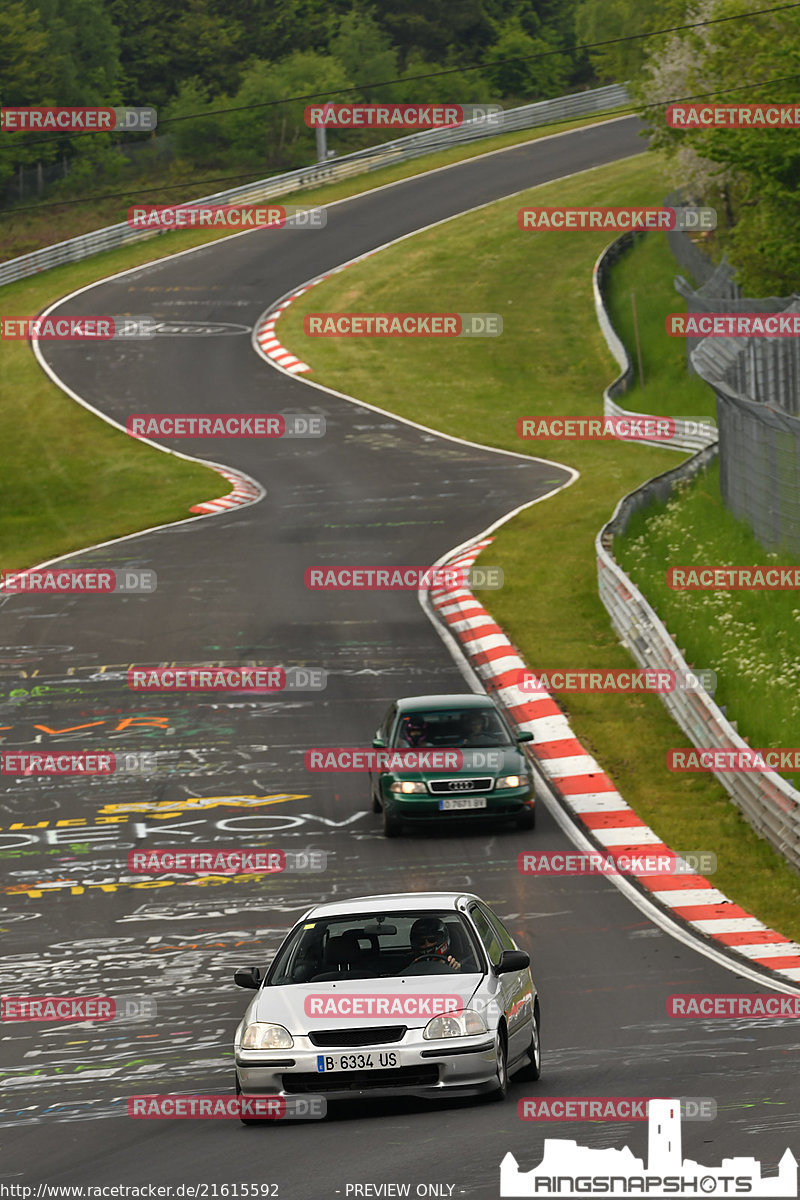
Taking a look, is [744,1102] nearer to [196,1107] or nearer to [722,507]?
[196,1107]

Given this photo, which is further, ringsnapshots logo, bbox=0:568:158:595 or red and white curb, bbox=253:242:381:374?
red and white curb, bbox=253:242:381:374

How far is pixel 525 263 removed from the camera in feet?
213

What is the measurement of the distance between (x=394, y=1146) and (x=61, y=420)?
42066mm

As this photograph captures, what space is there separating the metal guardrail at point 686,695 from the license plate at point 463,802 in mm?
2937

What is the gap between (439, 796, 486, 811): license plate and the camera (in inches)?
742

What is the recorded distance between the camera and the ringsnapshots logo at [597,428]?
45875 millimetres

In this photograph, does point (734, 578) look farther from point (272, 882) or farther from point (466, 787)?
point (272, 882)

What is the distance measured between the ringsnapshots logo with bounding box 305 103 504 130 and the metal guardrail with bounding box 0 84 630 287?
87 centimetres

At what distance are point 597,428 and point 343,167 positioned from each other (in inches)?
1284

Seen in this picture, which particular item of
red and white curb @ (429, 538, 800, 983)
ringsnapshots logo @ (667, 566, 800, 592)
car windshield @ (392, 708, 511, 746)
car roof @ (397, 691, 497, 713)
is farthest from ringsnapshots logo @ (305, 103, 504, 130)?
car windshield @ (392, 708, 511, 746)

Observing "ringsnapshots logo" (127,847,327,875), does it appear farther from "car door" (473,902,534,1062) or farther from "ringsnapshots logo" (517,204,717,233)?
"ringsnapshots logo" (517,204,717,233)

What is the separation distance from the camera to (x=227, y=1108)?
10.7 m

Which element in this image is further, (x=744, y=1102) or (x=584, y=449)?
(x=584, y=449)

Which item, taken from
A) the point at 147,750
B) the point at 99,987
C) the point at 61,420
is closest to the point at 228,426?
the point at 61,420
